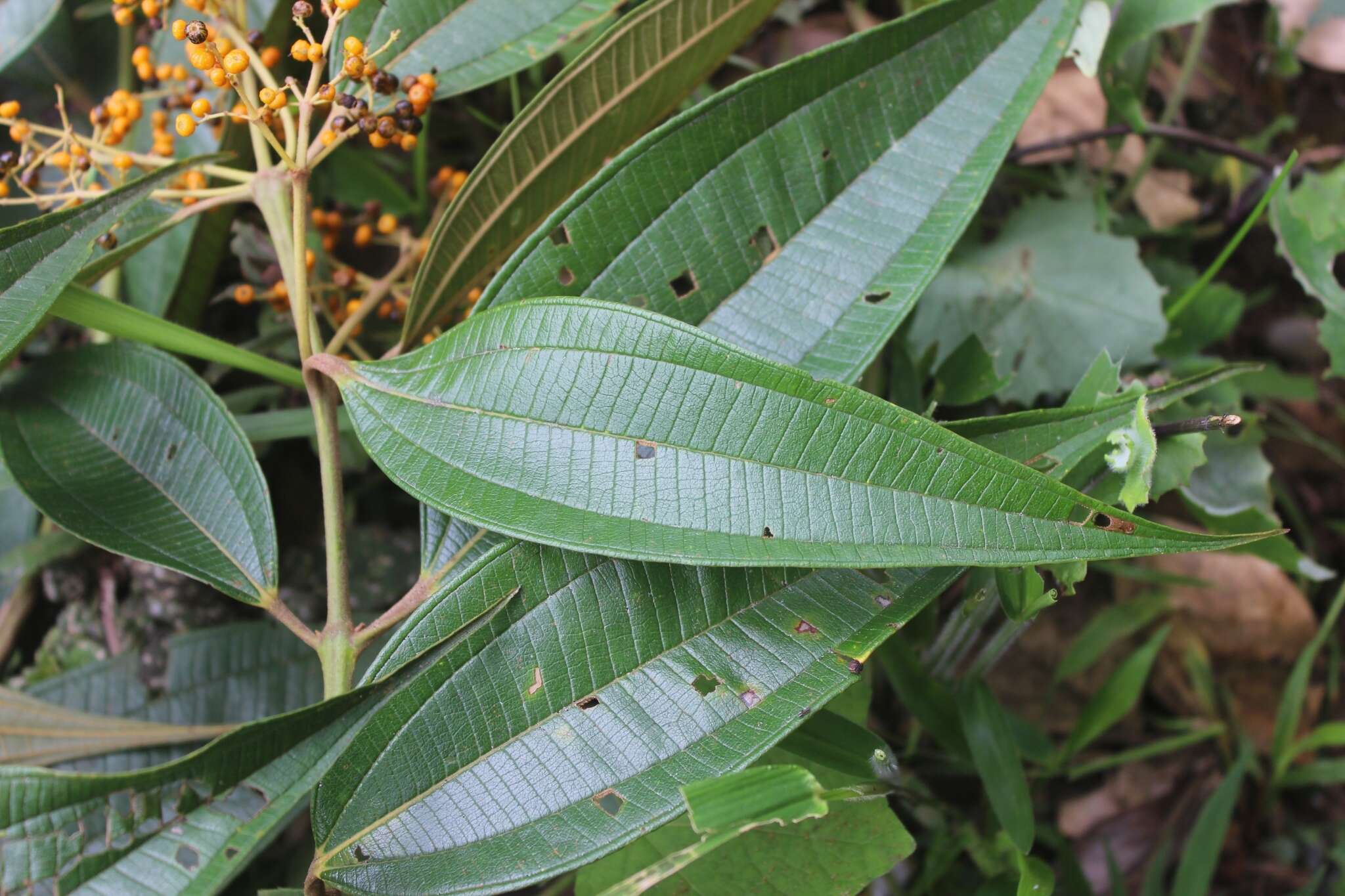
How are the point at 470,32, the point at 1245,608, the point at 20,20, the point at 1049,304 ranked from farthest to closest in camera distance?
the point at 1245,608 < the point at 1049,304 < the point at 20,20 < the point at 470,32

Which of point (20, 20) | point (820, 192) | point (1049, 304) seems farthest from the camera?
point (1049, 304)

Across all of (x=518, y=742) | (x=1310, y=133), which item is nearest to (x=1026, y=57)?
(x=518, y=742)

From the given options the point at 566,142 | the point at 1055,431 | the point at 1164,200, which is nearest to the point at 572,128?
the point at 566,142

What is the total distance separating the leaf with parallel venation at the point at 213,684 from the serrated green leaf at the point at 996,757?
2.27ft

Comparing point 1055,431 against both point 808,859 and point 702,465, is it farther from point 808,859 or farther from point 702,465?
point 808,859

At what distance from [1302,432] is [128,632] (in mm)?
1706

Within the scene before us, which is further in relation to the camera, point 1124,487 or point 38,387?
point 38,387

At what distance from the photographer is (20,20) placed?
3.39ft

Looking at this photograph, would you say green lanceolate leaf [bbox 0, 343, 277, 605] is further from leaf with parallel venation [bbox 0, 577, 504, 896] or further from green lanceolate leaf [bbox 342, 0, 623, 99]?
green lanceolate leaf [bbox 342, 0, 623, 99]

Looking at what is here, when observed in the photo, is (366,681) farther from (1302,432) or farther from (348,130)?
(1302,432)

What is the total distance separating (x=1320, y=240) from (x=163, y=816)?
4.35 ft

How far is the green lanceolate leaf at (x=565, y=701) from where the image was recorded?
625 mm

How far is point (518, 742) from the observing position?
2.15 feet

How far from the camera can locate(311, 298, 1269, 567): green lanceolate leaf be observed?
0.55 meters
